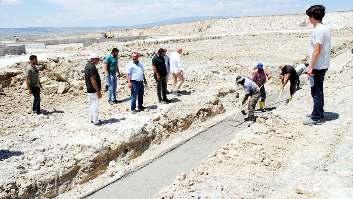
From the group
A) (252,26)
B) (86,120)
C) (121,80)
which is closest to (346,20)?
(252,26)

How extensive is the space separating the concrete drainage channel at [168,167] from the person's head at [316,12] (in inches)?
134

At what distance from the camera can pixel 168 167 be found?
8.87 m

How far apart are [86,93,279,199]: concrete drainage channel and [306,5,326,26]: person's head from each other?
3391 millimetres

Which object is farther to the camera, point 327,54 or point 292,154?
point 327,54

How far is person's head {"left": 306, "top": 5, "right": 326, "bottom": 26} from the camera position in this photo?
24.6 feet

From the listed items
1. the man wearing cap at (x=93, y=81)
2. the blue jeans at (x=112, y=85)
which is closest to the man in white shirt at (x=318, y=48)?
the man wearing cap at (x=93, y=81)

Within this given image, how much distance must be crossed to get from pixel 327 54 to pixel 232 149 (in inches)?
91.0

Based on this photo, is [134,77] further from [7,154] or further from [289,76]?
[289,76]

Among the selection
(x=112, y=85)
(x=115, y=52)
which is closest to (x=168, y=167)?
(x=112, y=85)

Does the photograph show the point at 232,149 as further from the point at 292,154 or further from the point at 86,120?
the point at 86,120

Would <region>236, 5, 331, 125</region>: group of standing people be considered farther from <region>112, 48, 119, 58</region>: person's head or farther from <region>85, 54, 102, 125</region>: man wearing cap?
<region>112, 48, 119, 58</region>: person's head

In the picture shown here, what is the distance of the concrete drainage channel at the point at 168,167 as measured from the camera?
26.2 ft

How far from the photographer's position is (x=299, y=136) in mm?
8016

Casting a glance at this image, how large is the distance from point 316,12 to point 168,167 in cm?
399
